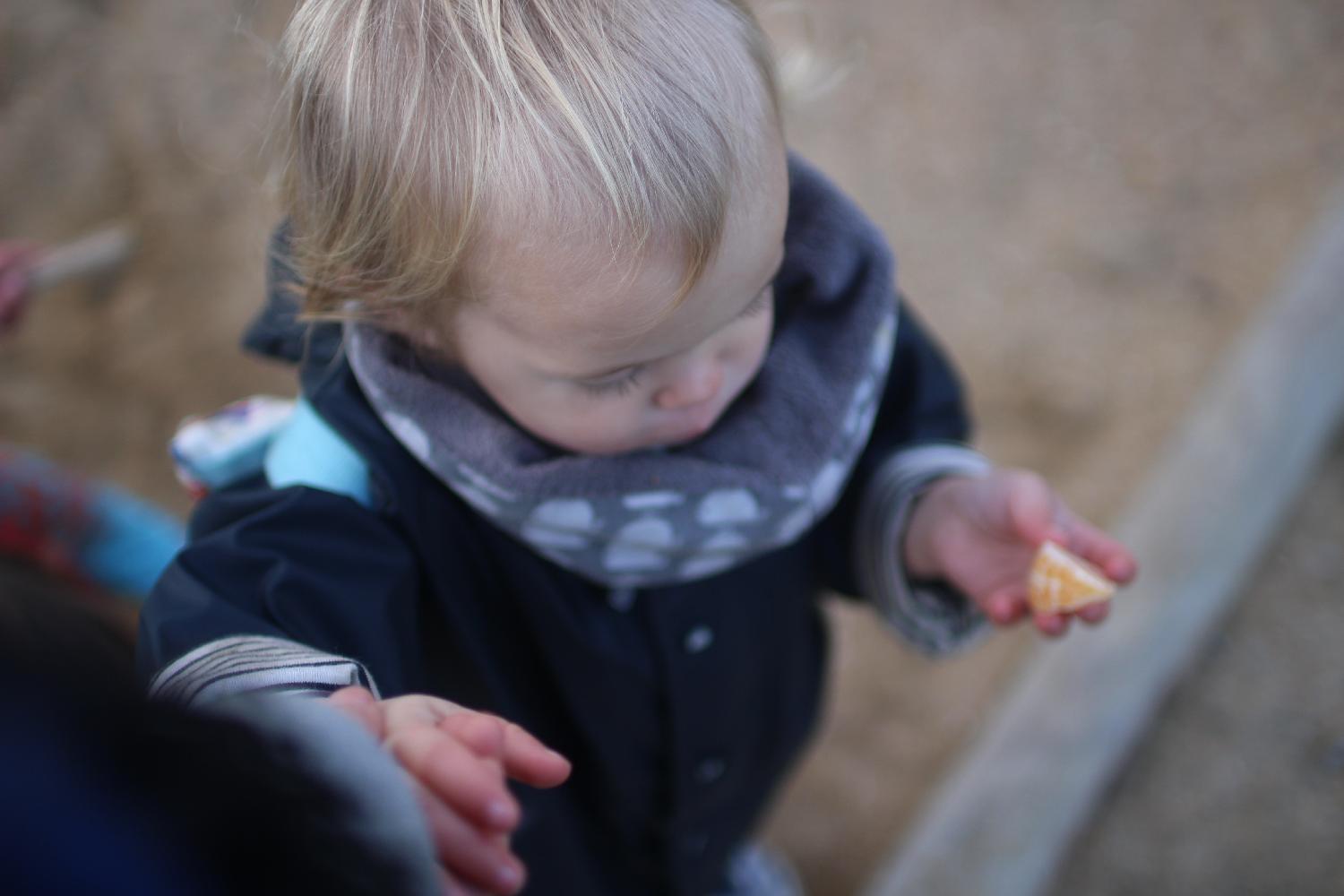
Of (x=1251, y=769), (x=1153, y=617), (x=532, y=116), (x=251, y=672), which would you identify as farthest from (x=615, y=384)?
(x=1251, y=769)

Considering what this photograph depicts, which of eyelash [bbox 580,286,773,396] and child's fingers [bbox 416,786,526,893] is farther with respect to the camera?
eyelash [bbox 580,286,773,396]

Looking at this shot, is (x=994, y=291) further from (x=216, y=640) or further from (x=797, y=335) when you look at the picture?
(x=216, y=640)

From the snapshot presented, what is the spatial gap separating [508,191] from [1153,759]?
131 centimetres

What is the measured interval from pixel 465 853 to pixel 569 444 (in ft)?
1.11

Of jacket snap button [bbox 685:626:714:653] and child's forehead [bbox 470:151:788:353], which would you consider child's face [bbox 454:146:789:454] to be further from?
jacket snap button [bbox 685:626:714:653]

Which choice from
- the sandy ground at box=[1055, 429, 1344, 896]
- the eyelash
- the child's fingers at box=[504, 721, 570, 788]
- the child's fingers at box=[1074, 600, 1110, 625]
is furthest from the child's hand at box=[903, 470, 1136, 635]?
the sandy ground at box=[1055, 429, 1344, 896]

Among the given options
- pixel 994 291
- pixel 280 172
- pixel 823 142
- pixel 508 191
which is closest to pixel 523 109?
pixel 508 191

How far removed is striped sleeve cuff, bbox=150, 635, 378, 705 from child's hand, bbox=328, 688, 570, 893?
0.08 m

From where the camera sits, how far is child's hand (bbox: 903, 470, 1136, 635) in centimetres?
81

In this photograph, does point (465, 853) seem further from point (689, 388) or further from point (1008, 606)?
point (1008, 606)

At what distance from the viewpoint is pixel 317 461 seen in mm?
717

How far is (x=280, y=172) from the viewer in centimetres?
75

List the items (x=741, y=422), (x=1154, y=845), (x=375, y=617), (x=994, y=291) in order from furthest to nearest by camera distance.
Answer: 1. (x=994, y=291)
2. (x=1154, y=845)
3. (x=741, y=422)
4. (x=375, y=617)

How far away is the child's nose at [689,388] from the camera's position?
2.25 ft
